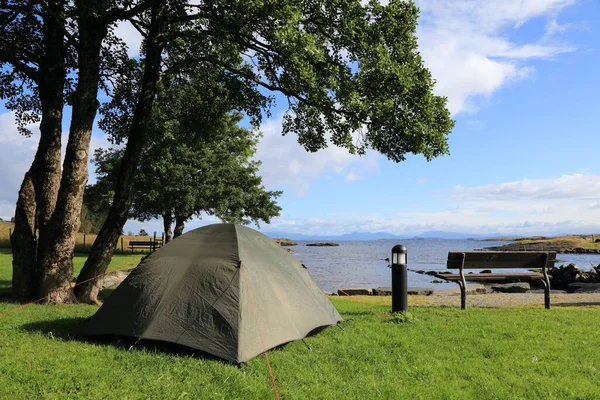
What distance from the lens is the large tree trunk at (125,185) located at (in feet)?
33.8

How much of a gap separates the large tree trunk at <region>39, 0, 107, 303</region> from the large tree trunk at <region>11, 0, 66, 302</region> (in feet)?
1.30

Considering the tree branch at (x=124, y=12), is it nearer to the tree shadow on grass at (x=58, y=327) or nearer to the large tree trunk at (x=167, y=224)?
the tree shadow on grass at (x=58, y=327)

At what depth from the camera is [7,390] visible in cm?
434

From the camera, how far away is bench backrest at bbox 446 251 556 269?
10.4 meters

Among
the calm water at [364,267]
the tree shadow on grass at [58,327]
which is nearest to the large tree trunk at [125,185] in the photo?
the tree shadow on grass at [58,327]

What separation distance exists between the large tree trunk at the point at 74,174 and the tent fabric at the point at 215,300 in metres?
3.90

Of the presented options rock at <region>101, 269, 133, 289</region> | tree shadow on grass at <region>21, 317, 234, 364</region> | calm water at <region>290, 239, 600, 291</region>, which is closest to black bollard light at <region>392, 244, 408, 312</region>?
tree shadow on grass at <region>21, 317, 234, 364</region>

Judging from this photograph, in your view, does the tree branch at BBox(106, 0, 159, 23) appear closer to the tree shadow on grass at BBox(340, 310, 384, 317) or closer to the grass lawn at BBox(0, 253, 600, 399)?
the grass lawn at BBox(0, 253, 600, 399)

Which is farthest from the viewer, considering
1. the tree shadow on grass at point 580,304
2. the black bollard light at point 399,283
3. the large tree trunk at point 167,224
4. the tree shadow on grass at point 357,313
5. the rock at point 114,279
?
the large tree trunk at point 167,224

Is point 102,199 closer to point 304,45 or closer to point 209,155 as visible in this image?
point 209,155

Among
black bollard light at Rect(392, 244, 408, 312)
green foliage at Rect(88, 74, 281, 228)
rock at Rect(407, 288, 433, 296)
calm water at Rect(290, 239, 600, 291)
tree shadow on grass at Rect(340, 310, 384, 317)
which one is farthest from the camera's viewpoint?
green foliage at Rect(88, 74, 281, 228)

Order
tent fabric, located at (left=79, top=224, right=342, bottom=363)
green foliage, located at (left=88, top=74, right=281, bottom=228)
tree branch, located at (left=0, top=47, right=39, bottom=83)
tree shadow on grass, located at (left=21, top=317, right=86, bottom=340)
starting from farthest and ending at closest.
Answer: green foliage, located at (left=88, top=74, right=281, bottom=228) → tree branch, located at (left=0, top=47, right=39, bottom=83) → tree shadow on grass, located at (left=21, top=317, right=86, bottom=340) → tent fabric, located at (left=79, top=224, right=342, bottom=363)

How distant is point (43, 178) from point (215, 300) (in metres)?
6.73

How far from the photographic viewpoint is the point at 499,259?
35.7 ft
